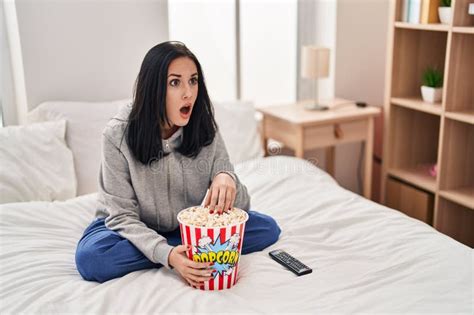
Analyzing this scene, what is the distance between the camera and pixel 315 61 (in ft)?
8.55

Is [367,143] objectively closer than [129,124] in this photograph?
No

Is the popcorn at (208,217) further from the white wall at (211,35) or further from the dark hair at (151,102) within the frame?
the white wall at (211,35)

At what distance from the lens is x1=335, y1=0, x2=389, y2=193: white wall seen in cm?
287

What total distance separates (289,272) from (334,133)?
119cm

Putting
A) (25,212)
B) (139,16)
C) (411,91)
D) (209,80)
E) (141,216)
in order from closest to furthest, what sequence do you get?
(141,216), (25,212), (139,16), (411,91), (209,80)

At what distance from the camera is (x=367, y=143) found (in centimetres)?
271

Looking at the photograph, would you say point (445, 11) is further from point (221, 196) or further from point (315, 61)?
point (221, 196)

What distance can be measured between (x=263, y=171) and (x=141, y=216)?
2.47 ft

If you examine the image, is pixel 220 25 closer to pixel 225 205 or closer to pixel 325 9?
pixel 325 9

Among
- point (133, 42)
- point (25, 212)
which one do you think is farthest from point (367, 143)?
point (25, 212)

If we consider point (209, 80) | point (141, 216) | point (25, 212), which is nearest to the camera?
point (141, 216)

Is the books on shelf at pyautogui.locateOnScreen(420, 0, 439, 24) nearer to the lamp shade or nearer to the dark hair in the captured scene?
the lamp shade

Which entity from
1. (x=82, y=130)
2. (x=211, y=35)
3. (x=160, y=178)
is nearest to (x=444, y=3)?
(x=211, y=35)

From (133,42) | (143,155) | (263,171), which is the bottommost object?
(263,171)
